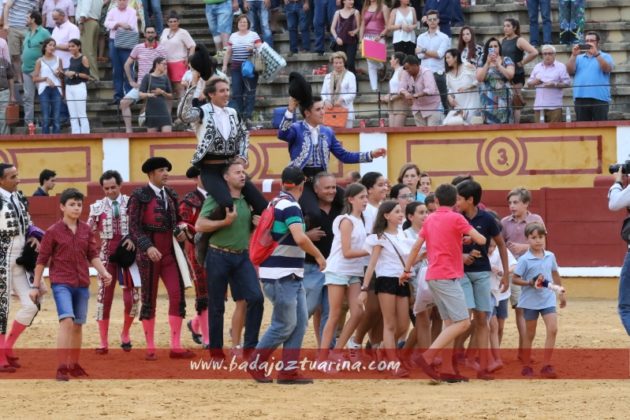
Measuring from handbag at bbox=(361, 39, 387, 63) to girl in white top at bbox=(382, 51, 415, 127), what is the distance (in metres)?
0.35

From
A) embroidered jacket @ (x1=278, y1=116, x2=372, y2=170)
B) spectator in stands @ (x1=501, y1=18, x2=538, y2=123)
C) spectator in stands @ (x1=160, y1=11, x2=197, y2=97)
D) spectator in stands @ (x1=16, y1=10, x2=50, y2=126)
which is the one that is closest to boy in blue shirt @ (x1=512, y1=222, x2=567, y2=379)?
embroidered jacket @ (x1=278, y1=116, x2=372, y2=170)

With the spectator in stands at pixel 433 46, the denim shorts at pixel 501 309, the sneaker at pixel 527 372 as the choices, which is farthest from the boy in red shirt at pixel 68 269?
the spectator in stands at pixel 433 46

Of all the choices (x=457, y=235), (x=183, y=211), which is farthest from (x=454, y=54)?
(x=457, y=235)

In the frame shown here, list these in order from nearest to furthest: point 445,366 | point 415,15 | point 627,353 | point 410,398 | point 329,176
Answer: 1. point 410,398
2. point 445,366
3. point 329,176
4. point 627,353
5. point 415,15

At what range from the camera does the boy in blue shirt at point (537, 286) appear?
11.4m

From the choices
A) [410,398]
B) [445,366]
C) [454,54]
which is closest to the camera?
[410,398]

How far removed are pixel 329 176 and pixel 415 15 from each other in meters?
8.78

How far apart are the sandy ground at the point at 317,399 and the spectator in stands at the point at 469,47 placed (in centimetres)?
857

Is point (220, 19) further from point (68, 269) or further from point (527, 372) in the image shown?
point (527, 372)

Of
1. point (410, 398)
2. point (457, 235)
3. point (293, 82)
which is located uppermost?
point (293, 82)

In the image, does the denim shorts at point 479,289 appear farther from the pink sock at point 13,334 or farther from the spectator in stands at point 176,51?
the spectator in stands at point 176,51

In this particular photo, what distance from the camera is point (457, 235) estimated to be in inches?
425

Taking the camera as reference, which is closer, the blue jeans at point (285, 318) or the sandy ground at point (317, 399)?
the sandy ground at point (317, 399)

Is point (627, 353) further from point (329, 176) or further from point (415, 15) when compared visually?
point (415, 15)
